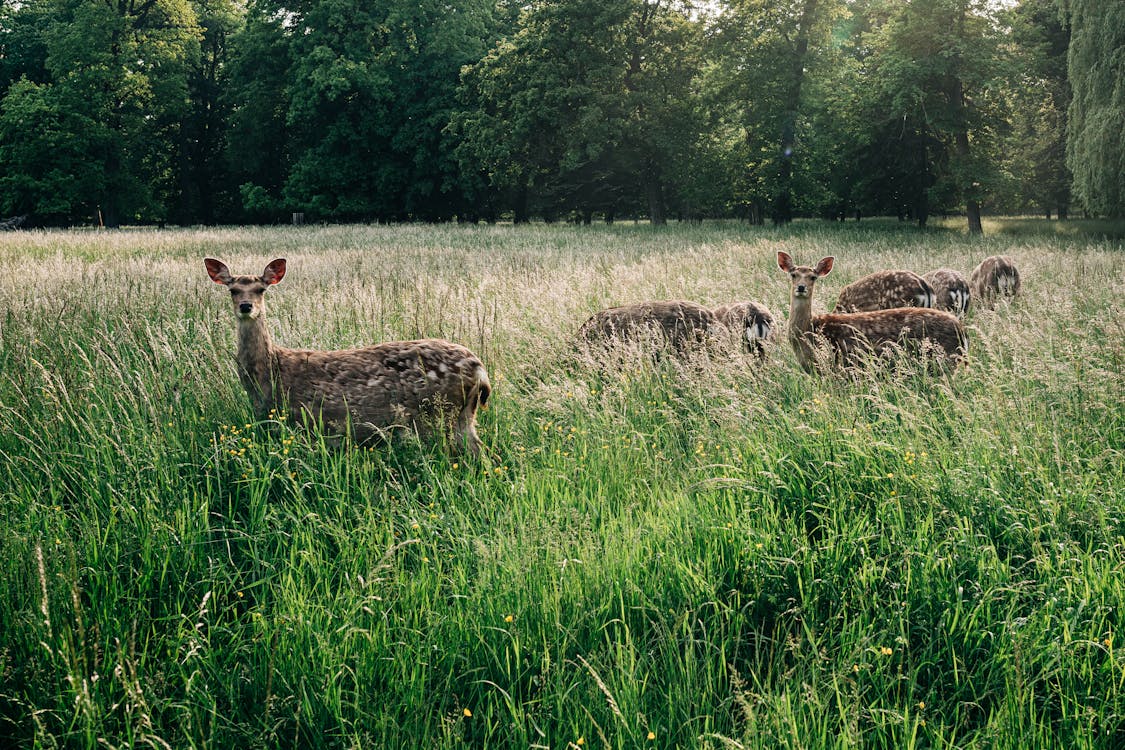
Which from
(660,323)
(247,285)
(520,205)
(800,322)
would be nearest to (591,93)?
(520,205)

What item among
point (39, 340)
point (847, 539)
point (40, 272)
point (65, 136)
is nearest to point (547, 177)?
point (65, 136)

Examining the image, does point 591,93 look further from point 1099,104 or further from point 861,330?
point 861,330

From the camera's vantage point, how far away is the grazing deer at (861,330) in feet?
20.8

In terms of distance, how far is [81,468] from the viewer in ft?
13.5

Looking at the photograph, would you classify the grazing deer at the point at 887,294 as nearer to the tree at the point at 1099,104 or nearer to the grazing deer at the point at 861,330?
the grazing deer at the point at 861,330

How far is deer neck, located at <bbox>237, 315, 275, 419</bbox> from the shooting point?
4.98 meters

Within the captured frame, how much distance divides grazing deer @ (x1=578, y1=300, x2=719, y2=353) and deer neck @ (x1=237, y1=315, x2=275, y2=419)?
290 centimetres

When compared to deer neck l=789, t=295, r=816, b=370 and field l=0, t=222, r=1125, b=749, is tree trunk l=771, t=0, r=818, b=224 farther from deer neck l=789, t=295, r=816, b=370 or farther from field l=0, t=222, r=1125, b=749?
field l=0, t=222, r=1125, b=749

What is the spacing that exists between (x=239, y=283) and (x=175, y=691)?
3.29 meters

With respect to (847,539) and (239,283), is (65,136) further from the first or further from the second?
(847,539)

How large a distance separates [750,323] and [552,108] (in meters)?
30.8

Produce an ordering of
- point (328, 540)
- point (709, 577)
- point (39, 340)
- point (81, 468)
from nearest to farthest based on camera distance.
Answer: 1. point (709, 577)
2. point (328, 540)
3. point (81, 468)
4. point (39, 340)

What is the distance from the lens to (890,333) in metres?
6.48

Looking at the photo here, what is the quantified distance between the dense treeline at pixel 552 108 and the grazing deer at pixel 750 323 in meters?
17.4
